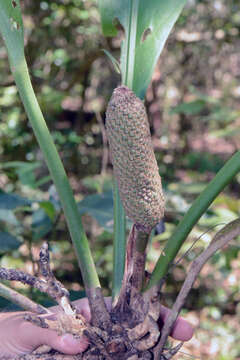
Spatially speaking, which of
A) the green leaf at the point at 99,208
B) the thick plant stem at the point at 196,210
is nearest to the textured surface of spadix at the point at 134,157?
the thick plant stem at the point at 196,210

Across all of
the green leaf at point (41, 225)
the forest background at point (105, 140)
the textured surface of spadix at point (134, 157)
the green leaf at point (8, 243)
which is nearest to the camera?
the textured surface of spadix at point (134, 157)

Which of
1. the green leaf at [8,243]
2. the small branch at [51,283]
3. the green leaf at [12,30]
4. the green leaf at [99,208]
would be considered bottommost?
the green leaf at [8,243]

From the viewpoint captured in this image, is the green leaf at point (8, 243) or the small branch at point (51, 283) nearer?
the small branch at point (51, 283)

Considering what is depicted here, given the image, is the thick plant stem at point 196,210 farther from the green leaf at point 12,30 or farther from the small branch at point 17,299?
the green leaf at point 12,30

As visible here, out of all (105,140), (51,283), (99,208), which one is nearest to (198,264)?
(51,283)

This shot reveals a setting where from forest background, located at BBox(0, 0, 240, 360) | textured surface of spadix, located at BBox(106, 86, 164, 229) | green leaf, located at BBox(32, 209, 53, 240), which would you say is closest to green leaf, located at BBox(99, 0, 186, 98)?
textured surface of spadix, located at BBox(106, 86, 164, 229)

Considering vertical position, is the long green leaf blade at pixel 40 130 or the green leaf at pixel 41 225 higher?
the long green leaf blade at pixel 40 130

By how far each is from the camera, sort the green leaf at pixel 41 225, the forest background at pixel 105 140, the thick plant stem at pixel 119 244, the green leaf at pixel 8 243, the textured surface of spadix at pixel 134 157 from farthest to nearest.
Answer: the forest background at pixel 105 140
the green leaf at pixel 41 225
the green leaf at pixel 8 243
the thick plant stem at pixel 119 244
the textured surface of spadix at pixel 134 157
